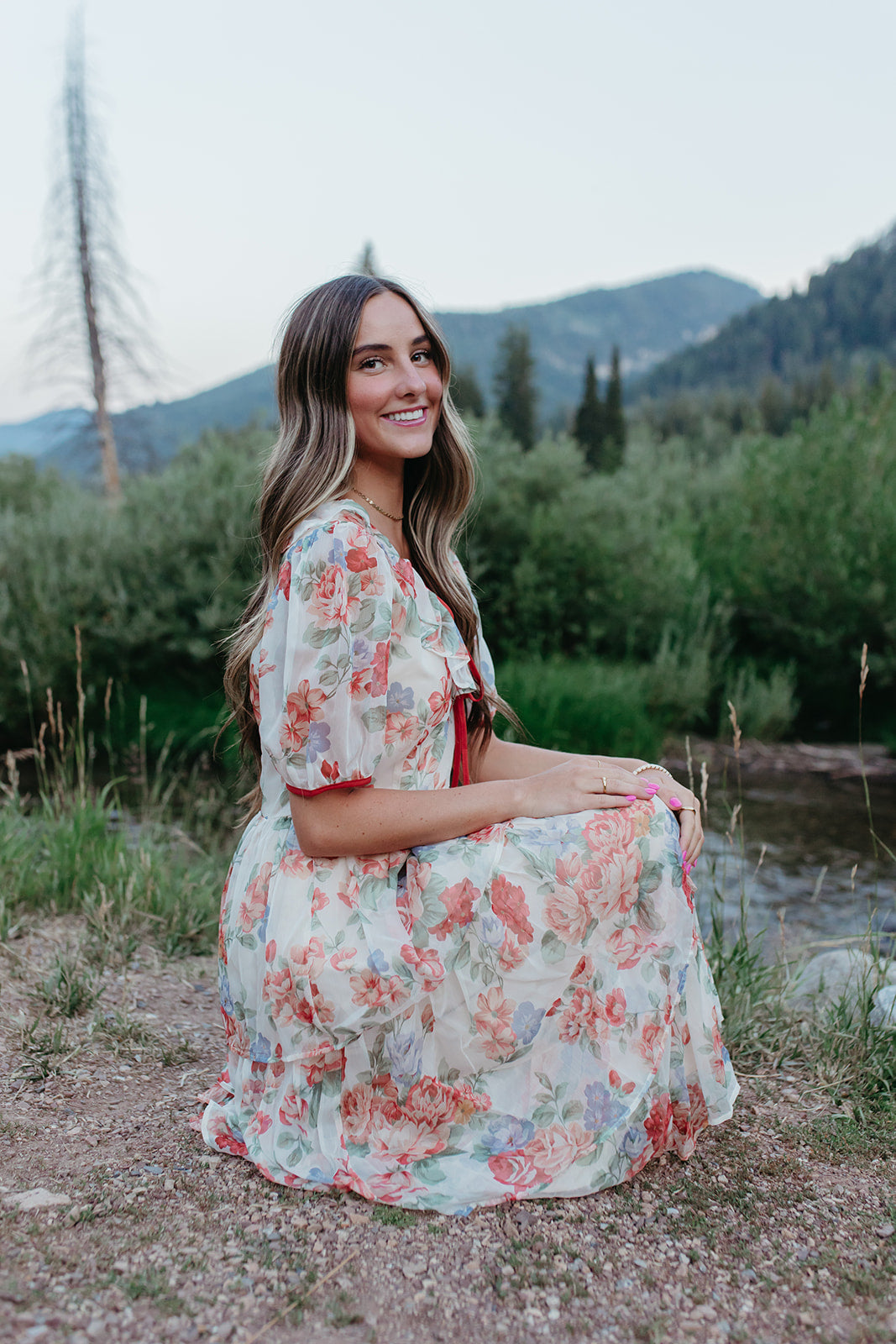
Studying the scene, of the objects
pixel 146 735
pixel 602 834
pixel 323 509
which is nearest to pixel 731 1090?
pixel 602 834

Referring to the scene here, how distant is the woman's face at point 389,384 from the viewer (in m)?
2.08

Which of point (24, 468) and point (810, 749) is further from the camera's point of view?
point (24, 468)

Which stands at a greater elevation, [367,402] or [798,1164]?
[367,402]

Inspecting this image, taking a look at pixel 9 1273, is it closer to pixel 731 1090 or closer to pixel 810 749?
pixel 731 1090

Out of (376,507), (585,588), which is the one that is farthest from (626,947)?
(585,588)

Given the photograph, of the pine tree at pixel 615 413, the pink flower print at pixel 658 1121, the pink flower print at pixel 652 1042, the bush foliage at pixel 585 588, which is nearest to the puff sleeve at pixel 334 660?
the pink flower print at pixel 652 1042

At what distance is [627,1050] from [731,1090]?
1.19ft

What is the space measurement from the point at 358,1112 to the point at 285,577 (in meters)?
1.06

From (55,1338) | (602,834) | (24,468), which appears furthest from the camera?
(24,468)

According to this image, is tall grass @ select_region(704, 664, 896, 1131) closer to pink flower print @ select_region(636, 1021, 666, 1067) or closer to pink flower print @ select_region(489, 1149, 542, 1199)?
pink flower print @ select_region(636, 1021, 666, 1067)

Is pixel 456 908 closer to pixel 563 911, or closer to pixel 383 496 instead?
pixel 563 911

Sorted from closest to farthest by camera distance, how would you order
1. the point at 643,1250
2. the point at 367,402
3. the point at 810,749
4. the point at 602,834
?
the point at 643,1250 < the point at 602,834 < the point at 367,402 < the point at 810,749

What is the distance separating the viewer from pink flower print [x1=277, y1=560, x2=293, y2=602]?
1.88m

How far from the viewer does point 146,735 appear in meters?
8.24
